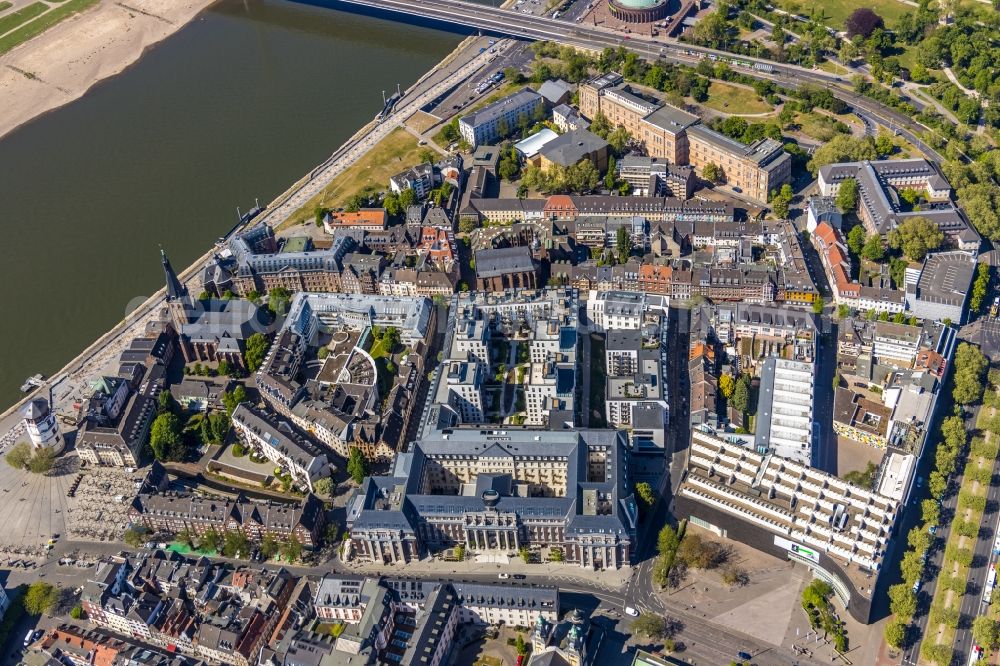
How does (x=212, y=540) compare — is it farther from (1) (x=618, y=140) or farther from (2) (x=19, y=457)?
(1) (x=618, y=140)

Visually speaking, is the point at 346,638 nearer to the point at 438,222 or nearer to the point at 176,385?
the point at 176,385

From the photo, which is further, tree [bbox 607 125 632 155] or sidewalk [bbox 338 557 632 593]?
tree [bbox 607 125 632 155]

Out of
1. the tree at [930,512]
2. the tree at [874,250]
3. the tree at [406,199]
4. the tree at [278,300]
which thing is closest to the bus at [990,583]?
the tree at [930,512]

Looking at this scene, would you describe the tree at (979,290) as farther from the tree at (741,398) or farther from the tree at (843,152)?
the tree at (741,398)

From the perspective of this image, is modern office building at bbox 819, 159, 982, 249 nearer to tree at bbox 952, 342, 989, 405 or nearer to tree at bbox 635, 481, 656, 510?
tree at bbox 952, 342, 989, 405

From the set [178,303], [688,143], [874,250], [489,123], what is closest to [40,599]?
[178,303]

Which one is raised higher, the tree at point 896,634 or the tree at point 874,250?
the tree at point 874,250

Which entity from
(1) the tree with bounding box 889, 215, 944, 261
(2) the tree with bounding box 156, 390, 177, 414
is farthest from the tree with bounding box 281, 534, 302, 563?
(1) the tree with bounding box 889, 215, 944, 261
